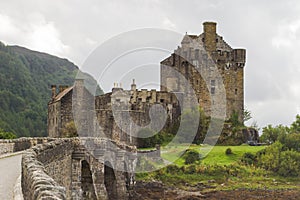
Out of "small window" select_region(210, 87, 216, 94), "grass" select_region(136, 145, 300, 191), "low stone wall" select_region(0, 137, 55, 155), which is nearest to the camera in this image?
"low stone wall" select_region(0, 137, 55, 155)

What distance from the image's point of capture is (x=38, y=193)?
309 inches

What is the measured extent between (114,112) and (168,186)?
363 inches

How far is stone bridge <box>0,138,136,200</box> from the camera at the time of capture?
12.6 metres

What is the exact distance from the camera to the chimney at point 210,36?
6656 cm

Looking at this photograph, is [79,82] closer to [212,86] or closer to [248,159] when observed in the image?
[212,86]

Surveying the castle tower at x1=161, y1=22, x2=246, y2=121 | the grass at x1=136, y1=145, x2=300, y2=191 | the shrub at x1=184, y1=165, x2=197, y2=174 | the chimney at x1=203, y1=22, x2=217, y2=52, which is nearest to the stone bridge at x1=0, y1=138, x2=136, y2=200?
the grass at x1=136, y1=145, x2=300, y2=191

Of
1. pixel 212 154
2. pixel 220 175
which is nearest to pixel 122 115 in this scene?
pixel 212 154

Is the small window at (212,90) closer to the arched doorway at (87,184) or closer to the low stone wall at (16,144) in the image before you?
the low stone wall at (16,144)

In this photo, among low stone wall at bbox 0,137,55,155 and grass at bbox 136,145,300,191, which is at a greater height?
low stone wall at bbox 0,137,55,155

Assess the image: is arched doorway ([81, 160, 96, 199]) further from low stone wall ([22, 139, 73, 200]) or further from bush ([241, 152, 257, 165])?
bush ([241, 152, 257, 165])

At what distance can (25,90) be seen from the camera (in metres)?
112

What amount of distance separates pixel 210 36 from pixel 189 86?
18.7ft

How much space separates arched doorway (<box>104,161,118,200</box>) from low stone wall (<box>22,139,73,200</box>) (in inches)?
366

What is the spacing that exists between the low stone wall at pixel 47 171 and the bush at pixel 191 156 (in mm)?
27863
